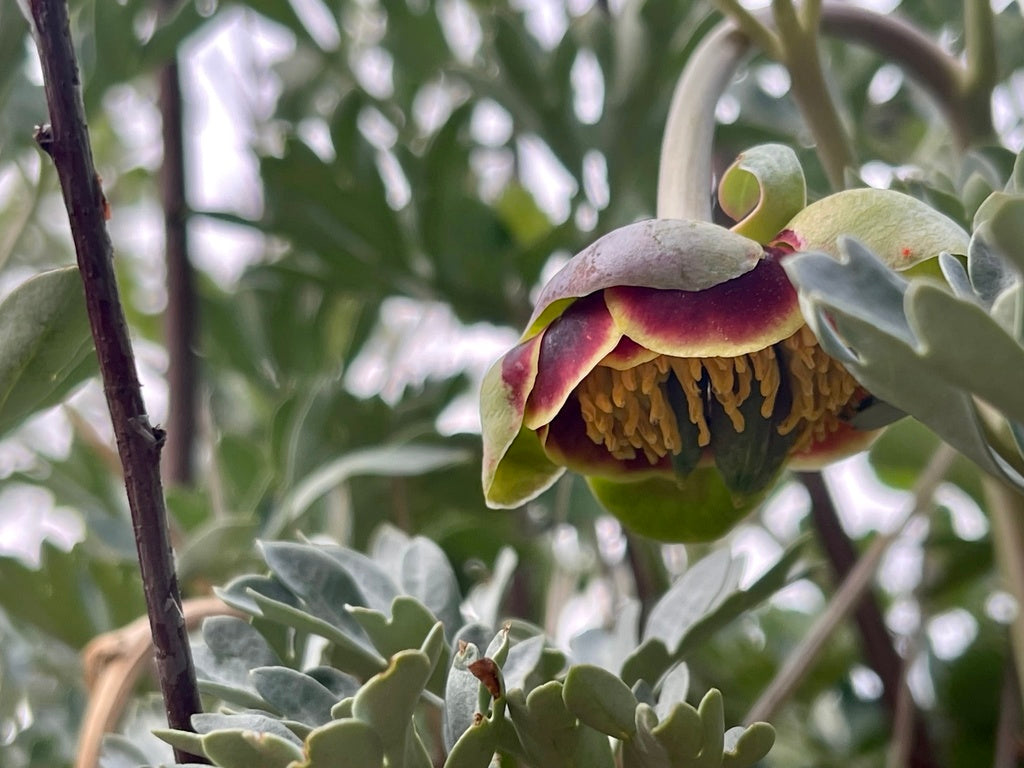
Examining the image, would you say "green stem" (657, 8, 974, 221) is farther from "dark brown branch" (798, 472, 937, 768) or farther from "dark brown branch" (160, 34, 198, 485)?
"dark brown branch" (160, 34, 198, 485)

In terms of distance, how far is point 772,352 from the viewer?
36 cm

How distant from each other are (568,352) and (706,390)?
0.07 metres

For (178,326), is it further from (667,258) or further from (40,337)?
(667,258)

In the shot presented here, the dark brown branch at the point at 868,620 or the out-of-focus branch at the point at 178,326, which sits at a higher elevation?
the out-of-focus branch at the point at 178,326

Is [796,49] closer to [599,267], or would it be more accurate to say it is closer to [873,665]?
[599,267]

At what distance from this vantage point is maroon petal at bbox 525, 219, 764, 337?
313mm

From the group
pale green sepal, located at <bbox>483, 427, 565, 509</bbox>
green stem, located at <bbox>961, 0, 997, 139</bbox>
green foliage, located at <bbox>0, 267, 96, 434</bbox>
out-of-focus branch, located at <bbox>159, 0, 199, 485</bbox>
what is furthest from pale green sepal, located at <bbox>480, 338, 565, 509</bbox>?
out-of-focus branch, located at <bbox>159, 0, 199, 485</bbox>

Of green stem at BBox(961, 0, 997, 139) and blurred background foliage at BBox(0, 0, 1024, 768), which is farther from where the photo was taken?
blurred background foliage at BBox(0, 0, 1024, 768)

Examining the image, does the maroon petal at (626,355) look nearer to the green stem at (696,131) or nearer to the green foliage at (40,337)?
the green stem at (696,131)

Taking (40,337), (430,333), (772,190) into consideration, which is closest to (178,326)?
(430,333)

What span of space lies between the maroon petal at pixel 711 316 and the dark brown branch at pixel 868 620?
356 mm

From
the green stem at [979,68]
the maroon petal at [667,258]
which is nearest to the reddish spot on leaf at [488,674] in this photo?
the maroon petal at [667,258]

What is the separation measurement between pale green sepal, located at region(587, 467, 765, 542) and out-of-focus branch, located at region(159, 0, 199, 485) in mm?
450

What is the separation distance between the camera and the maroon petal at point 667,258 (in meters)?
0.31
